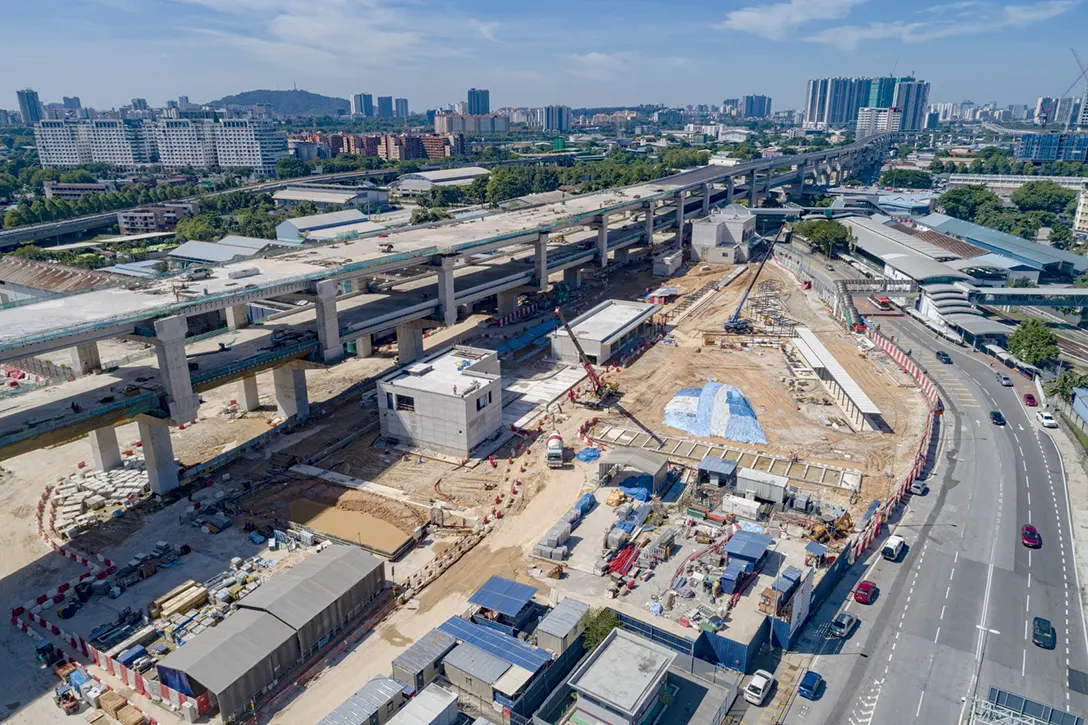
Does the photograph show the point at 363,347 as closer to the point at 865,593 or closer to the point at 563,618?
the point at 563,618

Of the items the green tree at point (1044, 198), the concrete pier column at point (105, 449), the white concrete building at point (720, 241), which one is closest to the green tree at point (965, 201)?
the green tree at point (1044, 198)

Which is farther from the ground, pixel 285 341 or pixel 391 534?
pixel 285 341

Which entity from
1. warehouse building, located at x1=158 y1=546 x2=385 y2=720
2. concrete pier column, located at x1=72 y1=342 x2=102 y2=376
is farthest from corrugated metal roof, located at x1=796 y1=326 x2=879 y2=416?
concrete pier column, located at x1=72 y1=342 x2=102 y2=376

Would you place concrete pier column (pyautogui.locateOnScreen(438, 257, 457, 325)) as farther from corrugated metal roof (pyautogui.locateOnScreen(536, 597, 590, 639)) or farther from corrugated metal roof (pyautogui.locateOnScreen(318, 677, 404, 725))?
corrugated metal roof (pyautogui.locateOnScreen(318, 677, 404, 725))

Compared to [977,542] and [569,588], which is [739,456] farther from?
[569,588]

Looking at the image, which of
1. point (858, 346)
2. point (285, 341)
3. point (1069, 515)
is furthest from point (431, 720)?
point (858, 346)

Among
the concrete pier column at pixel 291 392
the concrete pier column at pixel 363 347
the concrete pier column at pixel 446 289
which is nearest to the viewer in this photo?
the concrete pier column at pixel 291 392

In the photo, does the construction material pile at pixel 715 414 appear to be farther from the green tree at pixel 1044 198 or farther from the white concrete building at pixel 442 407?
the green tree at pixel 1044 198
